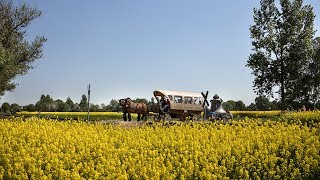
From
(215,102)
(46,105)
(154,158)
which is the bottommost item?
(154,158)

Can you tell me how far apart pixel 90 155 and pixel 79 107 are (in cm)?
5706

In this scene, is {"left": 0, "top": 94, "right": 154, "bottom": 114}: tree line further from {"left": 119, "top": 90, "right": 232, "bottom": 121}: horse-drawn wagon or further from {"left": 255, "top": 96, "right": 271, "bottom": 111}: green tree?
{"left": 119, "top": 90, "right": 232, "bottom": 121}: horse-drawn wagon

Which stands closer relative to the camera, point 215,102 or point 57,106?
point 215,102

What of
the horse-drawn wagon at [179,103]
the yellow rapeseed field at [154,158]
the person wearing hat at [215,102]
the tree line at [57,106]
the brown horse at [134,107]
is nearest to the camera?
the yellow rapeseed field at [154,158]

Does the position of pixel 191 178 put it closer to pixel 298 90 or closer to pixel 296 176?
pixel 296 176

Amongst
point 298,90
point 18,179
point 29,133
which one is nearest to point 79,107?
point 298,90

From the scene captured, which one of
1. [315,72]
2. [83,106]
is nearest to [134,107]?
[315,72]

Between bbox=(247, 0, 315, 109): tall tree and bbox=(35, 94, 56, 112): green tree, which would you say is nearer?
bbox=(247, 0, 315, 109): tall tree

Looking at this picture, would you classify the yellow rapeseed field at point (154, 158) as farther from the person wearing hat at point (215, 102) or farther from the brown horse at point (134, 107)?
the brown horse at point (134, 107)

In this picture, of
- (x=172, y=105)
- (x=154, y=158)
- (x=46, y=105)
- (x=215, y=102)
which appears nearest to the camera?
(x=154, y=158)

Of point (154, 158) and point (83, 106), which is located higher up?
point (83, 106)

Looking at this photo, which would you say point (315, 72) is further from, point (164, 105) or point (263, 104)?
point (164, 105)

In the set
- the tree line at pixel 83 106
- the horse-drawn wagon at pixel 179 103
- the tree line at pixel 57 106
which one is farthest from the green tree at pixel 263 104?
the horse-drawn wagon at pixel 179 103

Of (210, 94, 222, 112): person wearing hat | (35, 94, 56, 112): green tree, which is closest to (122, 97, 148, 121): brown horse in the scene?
(210, 94, 222, 112): person wearing hat
